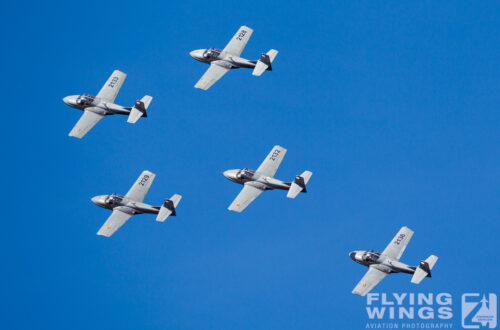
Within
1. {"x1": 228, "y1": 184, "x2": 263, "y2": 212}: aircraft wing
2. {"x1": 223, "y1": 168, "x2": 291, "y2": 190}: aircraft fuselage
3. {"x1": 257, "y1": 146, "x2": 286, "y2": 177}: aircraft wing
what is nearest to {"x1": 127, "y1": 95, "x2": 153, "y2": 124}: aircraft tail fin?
{"x1": 223, "y1": 168, "x2": 291, "y2": 190}: aircraft fuselage

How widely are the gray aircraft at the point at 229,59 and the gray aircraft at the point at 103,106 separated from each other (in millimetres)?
9600

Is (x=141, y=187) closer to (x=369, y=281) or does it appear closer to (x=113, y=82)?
(x=113, y=82)

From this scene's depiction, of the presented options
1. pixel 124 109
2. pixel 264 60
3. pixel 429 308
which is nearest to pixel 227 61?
pixel 264 60

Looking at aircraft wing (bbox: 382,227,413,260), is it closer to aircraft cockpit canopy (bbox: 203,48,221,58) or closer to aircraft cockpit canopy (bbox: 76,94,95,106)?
aircraft cockpit canopy (bbox: 203,48,221,58)

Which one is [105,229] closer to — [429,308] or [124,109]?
[124,109]

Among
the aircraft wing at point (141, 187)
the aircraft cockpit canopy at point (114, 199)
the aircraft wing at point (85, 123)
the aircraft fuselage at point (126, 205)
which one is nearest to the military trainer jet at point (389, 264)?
the aircraft fuselage at point (126, 205)

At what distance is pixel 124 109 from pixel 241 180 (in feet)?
62.3

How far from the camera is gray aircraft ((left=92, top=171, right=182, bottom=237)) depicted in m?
156

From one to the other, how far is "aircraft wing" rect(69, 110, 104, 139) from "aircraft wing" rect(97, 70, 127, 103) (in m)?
2.80

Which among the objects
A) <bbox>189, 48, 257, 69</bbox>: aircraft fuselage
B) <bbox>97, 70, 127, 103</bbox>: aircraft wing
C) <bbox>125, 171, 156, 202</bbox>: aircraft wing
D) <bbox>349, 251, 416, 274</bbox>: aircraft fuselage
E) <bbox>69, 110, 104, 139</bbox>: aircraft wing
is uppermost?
<bbox>189, 48, 257, 69</bbox>: aircraft fuselage

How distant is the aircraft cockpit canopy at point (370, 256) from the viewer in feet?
505

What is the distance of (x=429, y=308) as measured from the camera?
146 m

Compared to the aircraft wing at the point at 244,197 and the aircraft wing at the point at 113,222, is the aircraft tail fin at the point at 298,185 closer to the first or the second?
the aircraft wing at the point at 244,197

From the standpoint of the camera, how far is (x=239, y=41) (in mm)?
170875
